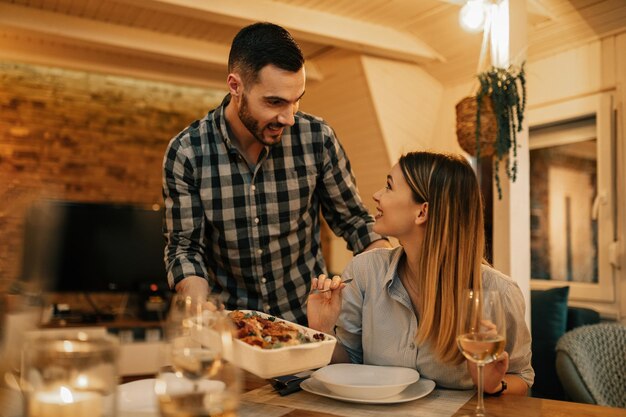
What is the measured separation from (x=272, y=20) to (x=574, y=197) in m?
2.20

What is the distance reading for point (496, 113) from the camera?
3002 millimetres

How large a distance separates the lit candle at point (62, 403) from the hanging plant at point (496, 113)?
2635 mm

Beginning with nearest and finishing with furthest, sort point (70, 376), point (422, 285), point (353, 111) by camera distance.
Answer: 1. point (70, 376)
2. point (422, 285)
3. point (353, 111)

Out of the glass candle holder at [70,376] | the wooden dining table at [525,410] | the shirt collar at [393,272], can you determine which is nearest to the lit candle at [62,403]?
the glass candle holder at [70,376]

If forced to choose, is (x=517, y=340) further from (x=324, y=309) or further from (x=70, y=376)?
(x=70, y=376)

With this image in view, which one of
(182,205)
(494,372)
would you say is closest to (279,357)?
(494,372)

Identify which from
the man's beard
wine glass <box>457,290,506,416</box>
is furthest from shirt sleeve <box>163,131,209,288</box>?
wine glass <box>457,290,506,416</box>

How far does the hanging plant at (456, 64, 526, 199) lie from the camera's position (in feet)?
9.82

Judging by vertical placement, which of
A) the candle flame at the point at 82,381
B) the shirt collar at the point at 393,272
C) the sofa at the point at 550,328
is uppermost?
the shirt collar at the point at 393,272

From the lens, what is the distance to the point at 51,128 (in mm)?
4930

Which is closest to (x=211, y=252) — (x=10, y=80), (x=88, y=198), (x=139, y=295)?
(x=139, y=295)

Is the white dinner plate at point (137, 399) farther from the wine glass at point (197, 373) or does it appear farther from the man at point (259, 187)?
the man at point (259, 187)

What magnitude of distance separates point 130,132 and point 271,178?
12.0 ft

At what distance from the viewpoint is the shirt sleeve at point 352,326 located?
1.66 m
